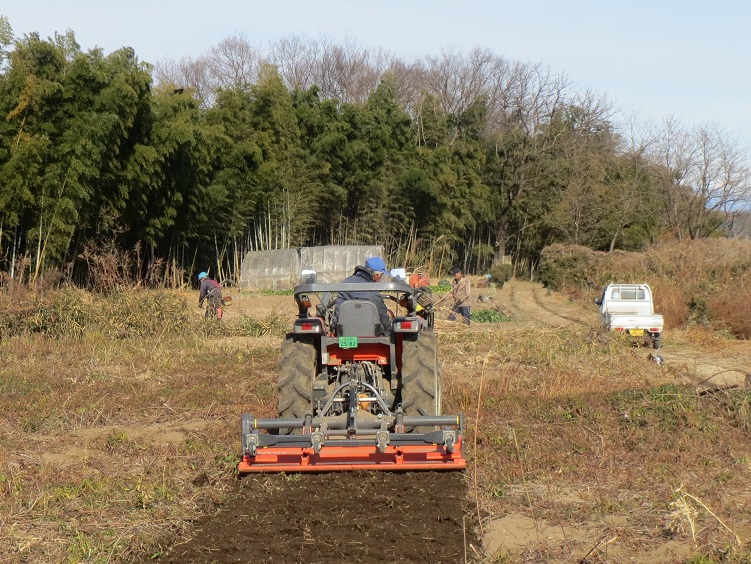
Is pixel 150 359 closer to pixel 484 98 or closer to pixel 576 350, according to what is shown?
pixel 576 350

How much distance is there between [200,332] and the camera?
514 inches

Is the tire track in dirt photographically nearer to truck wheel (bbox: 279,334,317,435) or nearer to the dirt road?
the dirt road

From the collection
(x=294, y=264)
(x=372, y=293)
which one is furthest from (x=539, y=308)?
(x=372, y=293)

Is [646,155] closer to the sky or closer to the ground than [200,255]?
closer to the sky

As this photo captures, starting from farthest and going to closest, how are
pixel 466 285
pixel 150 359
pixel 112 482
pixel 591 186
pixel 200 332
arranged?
pixel 591 186
pixel 466 285
pixel 200 332
pixel 150 359
pixel 112 482

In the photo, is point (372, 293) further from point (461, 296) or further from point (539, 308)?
point (539, 308)

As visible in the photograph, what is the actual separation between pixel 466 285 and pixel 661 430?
330 inches

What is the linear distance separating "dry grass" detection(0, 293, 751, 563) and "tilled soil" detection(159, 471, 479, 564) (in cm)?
19

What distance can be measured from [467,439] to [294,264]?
62.1 ft

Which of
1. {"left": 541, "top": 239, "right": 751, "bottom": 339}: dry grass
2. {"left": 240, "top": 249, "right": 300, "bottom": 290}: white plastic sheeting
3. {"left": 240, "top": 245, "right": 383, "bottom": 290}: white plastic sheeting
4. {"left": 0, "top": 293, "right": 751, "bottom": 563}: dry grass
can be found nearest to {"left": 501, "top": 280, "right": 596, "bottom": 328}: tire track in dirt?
{"left": 541, "top": 239, "right": 751, "bottom": 339}: dry grass

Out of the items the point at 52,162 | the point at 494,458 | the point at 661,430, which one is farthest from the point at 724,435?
the point at 52,162

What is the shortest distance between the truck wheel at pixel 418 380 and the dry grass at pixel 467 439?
0.40 metres

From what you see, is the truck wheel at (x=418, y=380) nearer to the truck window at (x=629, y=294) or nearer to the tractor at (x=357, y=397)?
the tractor at (x=357, y=397)

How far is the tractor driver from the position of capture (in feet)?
19.8
